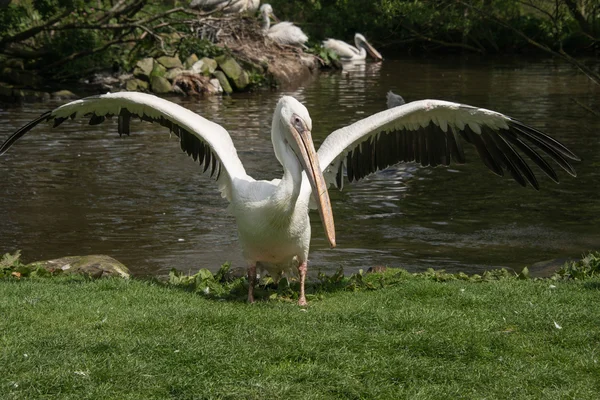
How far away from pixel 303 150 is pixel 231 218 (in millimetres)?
4438

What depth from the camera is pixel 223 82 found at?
21391mm

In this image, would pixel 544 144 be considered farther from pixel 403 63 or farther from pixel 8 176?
pixel 403 63

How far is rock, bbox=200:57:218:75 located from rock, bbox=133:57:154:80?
130 centimetres

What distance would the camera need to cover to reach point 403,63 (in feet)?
97.2

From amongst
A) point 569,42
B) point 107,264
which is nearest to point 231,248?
point 107,264

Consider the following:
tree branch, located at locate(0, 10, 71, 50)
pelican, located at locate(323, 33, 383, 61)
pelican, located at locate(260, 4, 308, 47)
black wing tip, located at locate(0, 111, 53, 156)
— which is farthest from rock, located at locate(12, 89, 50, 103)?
pelican, located at locate(323, 33, 383, 61)

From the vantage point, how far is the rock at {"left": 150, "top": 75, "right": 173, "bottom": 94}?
66.6ft

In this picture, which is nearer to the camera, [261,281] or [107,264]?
[261,281]

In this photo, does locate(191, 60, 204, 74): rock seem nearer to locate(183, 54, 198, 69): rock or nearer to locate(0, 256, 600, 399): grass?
locate(183, 54, 198, 69): rock

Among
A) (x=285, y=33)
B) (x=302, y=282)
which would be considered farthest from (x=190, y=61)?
(x=302, y=282)

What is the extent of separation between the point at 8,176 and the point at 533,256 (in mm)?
7590

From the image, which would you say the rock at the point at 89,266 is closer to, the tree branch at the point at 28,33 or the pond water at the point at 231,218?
the pond water at the point at 231,218

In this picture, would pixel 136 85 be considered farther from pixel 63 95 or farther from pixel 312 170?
pixel 312 170

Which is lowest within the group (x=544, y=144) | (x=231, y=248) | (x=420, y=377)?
(x=231, y=248)
